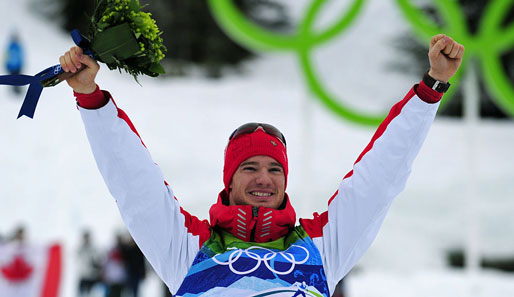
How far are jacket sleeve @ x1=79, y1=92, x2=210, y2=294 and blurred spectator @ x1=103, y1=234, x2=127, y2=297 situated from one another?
7.00m

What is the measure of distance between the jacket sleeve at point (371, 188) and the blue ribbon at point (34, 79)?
100 centimetres

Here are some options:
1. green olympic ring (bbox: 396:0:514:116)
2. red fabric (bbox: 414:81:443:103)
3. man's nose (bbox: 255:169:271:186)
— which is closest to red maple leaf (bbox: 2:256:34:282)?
green olympic ring (bbox: 396:0:514:116)

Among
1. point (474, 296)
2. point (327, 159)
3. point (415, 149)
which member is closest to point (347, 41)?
point (327, 159)

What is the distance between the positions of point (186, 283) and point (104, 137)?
559mm

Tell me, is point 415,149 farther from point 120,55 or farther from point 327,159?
point 327,159

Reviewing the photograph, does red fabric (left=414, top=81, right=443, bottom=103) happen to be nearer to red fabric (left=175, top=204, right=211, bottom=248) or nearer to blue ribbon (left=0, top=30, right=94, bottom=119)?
red fabric (left=175, top=204, right=211, bottom=248)

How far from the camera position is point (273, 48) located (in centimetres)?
920

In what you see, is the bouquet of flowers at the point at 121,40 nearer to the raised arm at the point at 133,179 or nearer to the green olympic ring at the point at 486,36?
the raised arm at the point at 133,179

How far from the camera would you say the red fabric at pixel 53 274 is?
8977 mm

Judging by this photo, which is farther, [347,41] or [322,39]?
[347,41]

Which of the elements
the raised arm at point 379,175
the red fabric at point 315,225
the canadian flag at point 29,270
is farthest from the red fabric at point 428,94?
the canadian flag at point 29,270

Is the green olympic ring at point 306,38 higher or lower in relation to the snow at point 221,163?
higher

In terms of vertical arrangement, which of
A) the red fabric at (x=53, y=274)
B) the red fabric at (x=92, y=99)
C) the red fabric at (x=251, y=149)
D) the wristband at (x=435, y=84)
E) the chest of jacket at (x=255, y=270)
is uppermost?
the red fabric at (x=92, y=99)

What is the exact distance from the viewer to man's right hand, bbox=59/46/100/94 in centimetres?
232
